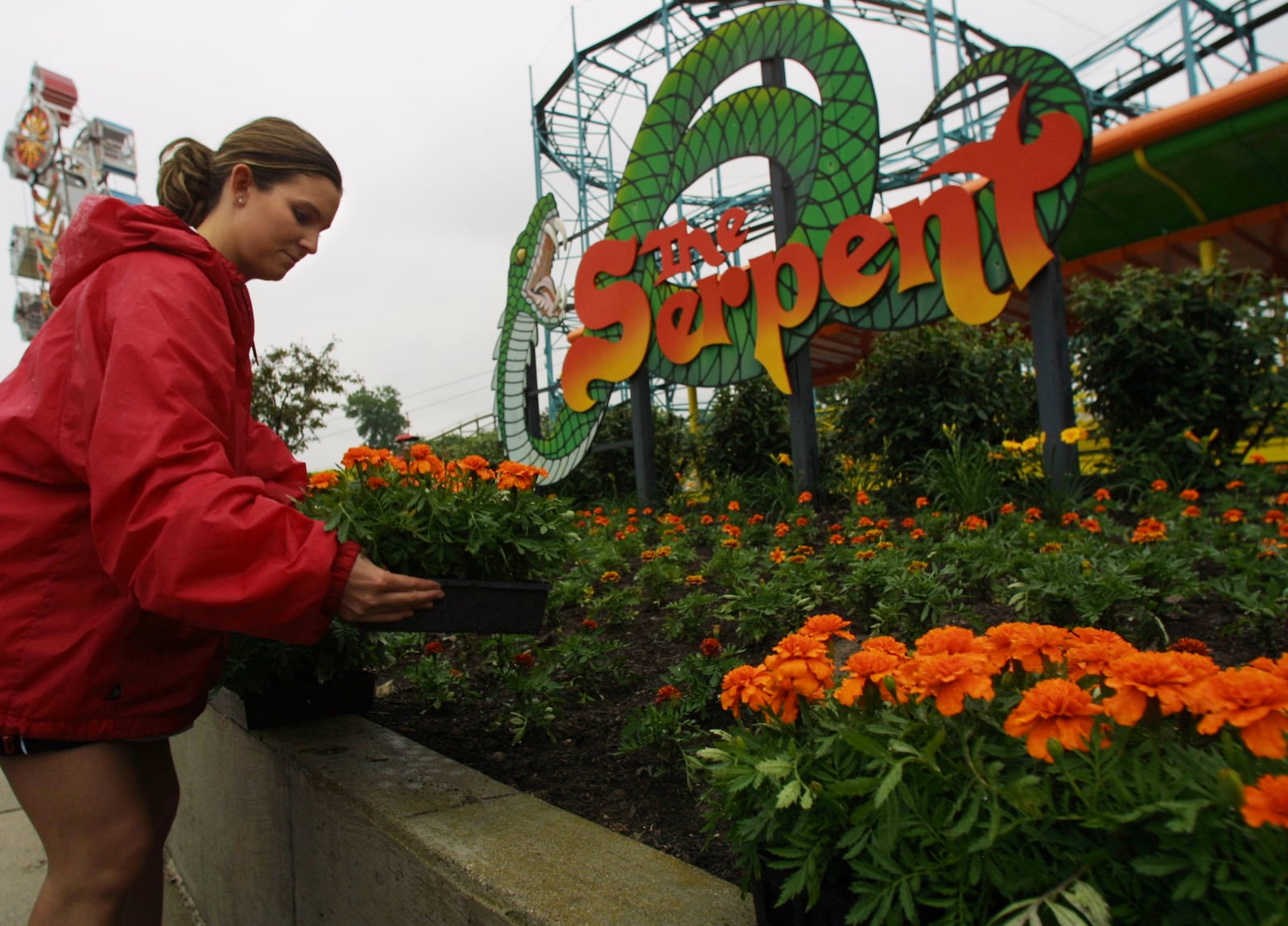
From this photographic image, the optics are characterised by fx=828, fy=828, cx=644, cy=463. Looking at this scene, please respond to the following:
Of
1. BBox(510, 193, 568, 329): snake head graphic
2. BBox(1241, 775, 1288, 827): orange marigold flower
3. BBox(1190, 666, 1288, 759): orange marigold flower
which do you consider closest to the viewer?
BBox(1241, 775, 1288, 827): orange marigold flower

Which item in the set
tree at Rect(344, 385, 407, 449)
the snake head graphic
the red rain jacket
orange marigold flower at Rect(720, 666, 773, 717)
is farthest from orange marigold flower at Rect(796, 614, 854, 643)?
tree at Rect(344, 385, 407, 449)

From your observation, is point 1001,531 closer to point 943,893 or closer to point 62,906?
point 943,893

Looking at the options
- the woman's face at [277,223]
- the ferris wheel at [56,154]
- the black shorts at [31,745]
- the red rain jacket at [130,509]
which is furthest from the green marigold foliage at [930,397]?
the ferris wheel at [56,154]

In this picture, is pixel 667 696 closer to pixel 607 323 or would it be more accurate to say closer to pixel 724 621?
pixel 724 621

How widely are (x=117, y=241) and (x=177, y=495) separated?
460 millimetres

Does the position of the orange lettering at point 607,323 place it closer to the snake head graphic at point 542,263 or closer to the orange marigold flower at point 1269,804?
the snake head graphic at point 542,263

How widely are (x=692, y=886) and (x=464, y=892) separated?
0.35m

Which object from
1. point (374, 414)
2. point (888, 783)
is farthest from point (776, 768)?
point (374, 414)

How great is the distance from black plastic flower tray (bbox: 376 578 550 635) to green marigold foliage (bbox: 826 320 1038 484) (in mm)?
4187

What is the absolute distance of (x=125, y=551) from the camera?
1082 mm

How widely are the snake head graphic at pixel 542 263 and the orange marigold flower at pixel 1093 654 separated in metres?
8.33

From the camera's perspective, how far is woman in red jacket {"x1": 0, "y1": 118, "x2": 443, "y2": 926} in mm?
1083

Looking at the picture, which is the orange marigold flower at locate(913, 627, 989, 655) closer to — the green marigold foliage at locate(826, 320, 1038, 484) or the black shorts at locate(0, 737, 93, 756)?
the black shorts at locate(0, 737, 93, 756)

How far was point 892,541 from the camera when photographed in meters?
3.57
